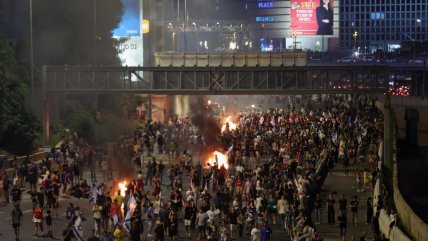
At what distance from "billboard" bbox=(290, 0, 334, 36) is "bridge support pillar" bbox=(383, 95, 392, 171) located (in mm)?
112449

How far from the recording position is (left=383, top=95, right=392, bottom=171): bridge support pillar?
34719 millimetres

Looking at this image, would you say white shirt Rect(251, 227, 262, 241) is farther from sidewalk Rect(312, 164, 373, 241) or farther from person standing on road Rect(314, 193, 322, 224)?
person standing on road Rect(314, 193, 322, 224)

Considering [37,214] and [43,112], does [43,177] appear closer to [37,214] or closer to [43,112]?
[37,214]

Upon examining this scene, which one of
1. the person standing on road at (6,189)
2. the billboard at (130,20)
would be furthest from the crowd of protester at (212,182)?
the billboard at (130,20)

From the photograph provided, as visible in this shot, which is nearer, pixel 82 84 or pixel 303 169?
pixel 303 169

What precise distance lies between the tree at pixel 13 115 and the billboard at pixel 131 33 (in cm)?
3399

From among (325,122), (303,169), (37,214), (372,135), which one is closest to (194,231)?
(37,214)

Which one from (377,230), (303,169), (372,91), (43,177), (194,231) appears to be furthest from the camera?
(372,91)

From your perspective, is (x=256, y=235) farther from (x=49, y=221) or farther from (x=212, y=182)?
(x=212, y=182)

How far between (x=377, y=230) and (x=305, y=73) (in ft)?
109

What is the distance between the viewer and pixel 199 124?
241 ft

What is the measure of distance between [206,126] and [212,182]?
34469 millimetres

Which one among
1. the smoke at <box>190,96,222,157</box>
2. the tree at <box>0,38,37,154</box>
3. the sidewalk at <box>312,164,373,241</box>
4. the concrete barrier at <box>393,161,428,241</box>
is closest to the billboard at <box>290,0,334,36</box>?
the smoke at <box>190,96,222,157</box>

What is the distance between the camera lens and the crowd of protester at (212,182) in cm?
2795
